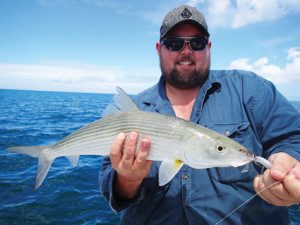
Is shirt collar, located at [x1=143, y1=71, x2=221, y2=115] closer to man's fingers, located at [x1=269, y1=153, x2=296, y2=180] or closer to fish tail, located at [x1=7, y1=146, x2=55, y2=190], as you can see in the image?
man's fingers, located at [x1=269, y1=153, x2=296, y2=180]

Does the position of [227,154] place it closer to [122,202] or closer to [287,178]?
[287,178]

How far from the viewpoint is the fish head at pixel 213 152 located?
355cm

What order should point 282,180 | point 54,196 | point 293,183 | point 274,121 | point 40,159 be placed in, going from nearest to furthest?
point 293,183 < point 282,180 < point 274,121 < point 40,159 < point 54,196

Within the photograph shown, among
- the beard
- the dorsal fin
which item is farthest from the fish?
the beard

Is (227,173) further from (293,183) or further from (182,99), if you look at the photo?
(182,99)

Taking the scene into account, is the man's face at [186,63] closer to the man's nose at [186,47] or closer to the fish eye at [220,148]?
the man's nose at [186,47]

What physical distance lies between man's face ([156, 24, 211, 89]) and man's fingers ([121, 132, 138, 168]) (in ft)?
4.88

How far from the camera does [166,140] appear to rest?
12.6ft

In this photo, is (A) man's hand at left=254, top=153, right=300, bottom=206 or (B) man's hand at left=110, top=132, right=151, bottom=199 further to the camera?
(B) man's hand at left=110, top=132, right=151, bottom=199

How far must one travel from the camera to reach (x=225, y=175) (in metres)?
3.93

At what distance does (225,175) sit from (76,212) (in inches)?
239

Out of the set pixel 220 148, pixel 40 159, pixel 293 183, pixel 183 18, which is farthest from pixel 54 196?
pixel 293 183

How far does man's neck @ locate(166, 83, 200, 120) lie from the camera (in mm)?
4727

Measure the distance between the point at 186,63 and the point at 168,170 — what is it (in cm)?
193
